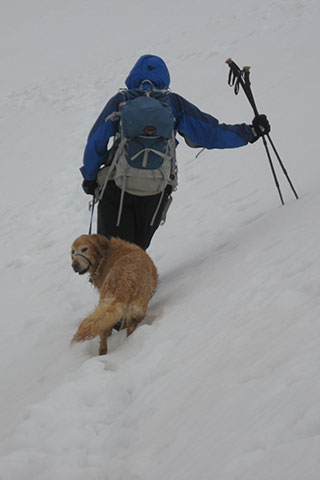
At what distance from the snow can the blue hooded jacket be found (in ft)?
3.47

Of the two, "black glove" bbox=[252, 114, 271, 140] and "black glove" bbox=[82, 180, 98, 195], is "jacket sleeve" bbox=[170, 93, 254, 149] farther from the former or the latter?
"black glove" bbox=[82, 180, 98, 195]

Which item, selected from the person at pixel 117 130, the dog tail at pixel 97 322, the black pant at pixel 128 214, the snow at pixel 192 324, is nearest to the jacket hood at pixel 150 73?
the person at pixel 117 130

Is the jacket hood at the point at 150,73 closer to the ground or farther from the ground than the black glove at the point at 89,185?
farther from the ground

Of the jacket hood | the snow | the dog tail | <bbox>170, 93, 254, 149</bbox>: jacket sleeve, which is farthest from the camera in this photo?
<bbox>170, 93, 254, 149</bbox>: jacket sleeve

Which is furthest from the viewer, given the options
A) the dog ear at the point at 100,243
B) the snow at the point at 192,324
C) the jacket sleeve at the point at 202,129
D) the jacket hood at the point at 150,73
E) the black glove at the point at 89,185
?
the black glove at the point at 89,185

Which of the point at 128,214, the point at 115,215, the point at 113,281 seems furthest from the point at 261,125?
the point at 113,281

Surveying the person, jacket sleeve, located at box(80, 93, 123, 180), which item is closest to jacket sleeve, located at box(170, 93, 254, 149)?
the person

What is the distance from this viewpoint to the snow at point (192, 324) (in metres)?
2.12

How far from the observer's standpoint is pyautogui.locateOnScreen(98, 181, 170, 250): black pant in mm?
4223

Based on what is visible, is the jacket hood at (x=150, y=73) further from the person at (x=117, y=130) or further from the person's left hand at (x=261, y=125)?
the person's left hand at (x=261, y=125)

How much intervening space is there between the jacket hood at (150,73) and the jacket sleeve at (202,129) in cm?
17

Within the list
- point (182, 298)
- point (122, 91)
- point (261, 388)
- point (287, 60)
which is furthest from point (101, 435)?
point (287, 60)

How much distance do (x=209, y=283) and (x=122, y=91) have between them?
6.02 ft

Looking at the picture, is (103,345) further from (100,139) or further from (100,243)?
(100,139)
